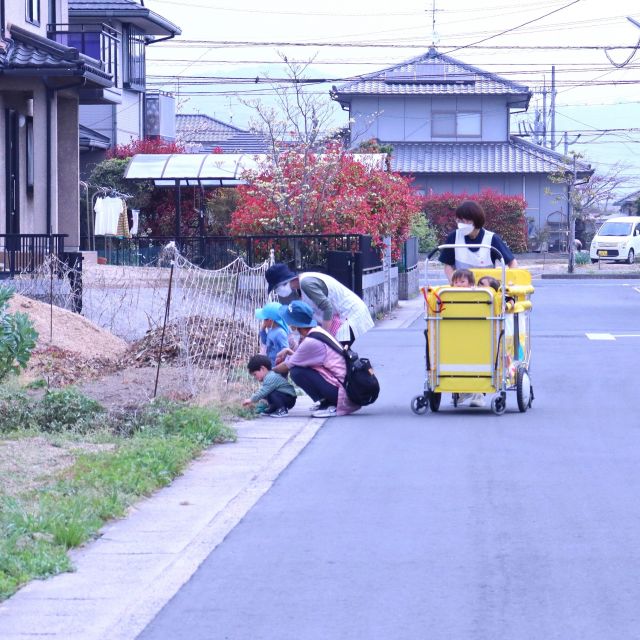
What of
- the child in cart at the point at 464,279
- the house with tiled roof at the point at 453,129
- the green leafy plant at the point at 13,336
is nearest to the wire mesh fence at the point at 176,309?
the green leafy plant at the point at 13,336

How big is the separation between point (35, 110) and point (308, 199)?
541 centimetres

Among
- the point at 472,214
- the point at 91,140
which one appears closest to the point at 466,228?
the point at 472,214

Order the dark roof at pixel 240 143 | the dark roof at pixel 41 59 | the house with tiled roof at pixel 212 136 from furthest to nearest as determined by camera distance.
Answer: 1. the dark roof at pixel 240 143
2. the house with tiled roof at pixel 212 136
3. the dark roof at pixel 41 59

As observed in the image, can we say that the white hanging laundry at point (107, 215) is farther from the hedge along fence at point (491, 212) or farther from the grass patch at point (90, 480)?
the hedge along fence at point (491, 212)

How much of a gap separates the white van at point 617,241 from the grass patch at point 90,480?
44.3 meters

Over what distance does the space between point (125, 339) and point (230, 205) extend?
13.6 meters

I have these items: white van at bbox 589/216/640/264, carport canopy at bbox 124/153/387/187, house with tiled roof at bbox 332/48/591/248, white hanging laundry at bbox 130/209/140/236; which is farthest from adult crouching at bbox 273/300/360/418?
house with tiled roof at bbox 332/48/591/248

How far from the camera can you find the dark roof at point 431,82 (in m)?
55.7

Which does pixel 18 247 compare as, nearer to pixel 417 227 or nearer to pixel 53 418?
pixel 53 418

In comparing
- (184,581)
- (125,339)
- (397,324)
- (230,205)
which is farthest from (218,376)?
(230,205)

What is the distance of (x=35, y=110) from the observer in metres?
21.5

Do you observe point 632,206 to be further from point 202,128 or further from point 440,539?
point 440,539

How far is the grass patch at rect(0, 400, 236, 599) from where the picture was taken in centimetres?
609

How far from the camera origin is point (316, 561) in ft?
20.2
